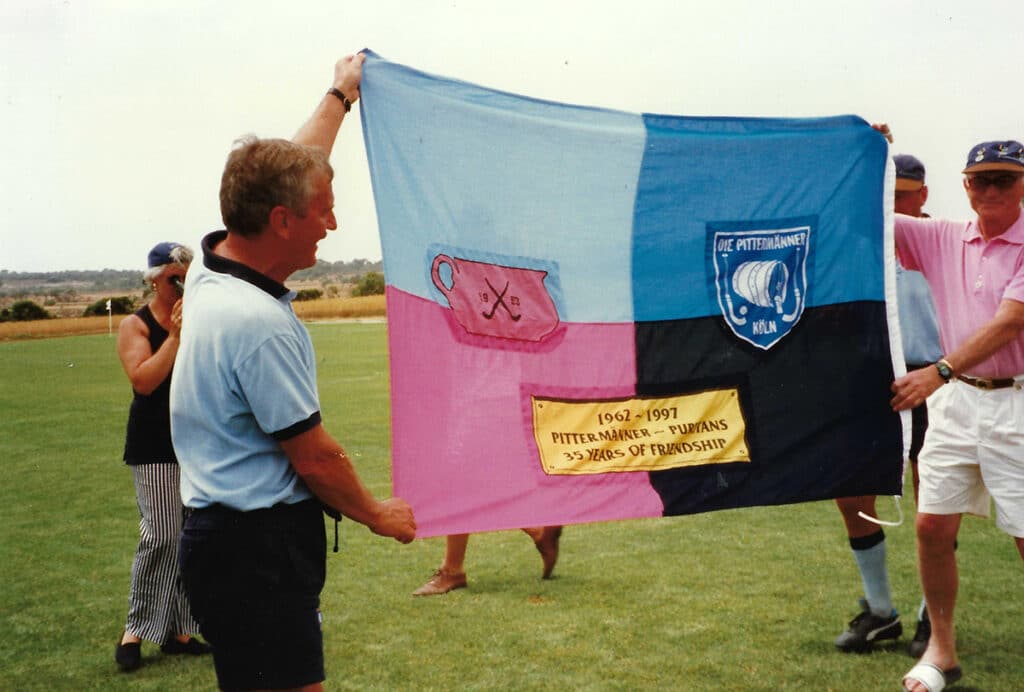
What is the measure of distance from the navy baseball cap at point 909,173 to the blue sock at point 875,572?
182cm

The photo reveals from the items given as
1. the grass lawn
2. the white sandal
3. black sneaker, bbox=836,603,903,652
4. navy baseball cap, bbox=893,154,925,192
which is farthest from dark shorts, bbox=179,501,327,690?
navy baseball cap, bbox=893,154,925,192

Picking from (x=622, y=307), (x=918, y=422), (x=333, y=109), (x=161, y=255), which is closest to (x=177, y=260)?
(x=161, y=255)

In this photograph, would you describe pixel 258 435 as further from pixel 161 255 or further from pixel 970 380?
pixel 970 380

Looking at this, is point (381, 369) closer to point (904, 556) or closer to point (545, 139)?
point (904, 556)

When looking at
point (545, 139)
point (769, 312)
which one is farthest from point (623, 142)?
point (769, 312)

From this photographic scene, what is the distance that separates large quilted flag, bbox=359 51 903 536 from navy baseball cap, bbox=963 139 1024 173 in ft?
1.26

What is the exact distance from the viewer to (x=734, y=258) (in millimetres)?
3953

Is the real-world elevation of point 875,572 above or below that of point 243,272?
below

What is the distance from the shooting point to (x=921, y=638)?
4.70 metres

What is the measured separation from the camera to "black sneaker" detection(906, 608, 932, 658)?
466cm

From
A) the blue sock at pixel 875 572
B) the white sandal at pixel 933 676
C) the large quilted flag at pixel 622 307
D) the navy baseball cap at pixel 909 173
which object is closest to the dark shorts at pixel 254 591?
the large quilted flag at pixel 622 307

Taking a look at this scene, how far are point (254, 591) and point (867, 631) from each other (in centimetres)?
328

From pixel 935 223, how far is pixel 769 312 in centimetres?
100

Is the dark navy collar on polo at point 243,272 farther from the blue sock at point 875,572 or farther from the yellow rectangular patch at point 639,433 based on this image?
the blue sock at point 875,572
